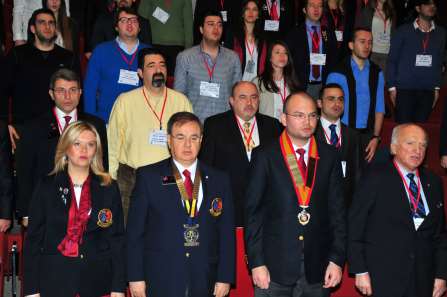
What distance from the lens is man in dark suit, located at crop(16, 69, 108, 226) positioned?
547cm

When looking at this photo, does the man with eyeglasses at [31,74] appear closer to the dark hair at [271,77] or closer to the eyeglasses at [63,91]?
the eyeglasses at [63,91]

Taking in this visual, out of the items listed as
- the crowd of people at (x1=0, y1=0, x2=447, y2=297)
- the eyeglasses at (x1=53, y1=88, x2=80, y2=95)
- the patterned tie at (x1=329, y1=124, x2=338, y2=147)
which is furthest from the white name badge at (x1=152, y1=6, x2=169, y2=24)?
the eyeglasses at (x1=53, y1=88, x2=80, y2=95)

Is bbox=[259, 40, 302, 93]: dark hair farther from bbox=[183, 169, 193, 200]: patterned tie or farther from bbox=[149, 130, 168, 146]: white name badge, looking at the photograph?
bbox=[183, 169, 193, 200]: patterned tie

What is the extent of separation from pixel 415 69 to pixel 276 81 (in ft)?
6.81

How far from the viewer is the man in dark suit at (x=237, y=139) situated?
231 inches

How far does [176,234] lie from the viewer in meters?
4.53

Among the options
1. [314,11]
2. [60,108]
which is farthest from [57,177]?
[314,11]

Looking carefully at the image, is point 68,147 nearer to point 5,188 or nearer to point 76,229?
point 76,229

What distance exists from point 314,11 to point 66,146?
4.30 m

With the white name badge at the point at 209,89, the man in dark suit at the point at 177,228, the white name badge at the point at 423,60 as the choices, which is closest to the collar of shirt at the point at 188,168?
the man in dark suit at the point at 177,228

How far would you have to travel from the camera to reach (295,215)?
466cm

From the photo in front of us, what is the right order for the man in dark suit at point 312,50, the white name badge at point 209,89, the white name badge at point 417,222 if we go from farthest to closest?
the man in dark suit at point 312,50 < the white name badge at point 209,89 < the white name badge at point 417,222

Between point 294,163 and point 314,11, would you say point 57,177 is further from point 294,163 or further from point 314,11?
point 314,11

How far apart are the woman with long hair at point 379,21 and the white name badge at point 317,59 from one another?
138cm
